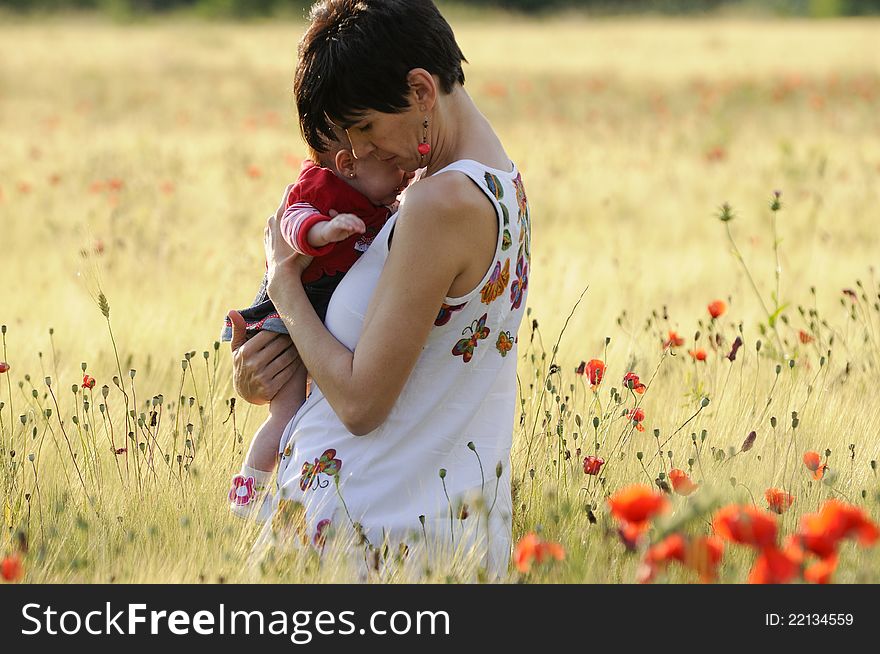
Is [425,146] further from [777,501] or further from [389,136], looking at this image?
[777,501]

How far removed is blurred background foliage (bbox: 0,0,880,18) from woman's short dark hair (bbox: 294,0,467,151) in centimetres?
3335

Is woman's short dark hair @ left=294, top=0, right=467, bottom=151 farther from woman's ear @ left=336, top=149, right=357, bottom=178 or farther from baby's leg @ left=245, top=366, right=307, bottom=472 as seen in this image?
baby's leg @ left=245, top=366, right=307, bottom=472

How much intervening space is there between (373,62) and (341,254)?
1.68 ft

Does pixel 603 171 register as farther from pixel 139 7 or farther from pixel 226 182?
pixel 139 7

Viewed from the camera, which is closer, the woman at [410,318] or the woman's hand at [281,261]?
the woman at [410,318]

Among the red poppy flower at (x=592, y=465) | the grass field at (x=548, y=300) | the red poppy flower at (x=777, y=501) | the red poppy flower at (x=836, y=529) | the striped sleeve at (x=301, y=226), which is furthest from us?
the grass field at (x=548, y=300)

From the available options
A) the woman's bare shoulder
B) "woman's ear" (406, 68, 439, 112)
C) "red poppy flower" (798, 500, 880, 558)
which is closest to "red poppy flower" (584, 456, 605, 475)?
the woman's bare shoulder

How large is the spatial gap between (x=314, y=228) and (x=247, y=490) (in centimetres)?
66

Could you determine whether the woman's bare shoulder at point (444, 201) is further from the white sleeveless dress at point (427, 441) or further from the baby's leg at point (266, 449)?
the baby's leg at point (266, 449)

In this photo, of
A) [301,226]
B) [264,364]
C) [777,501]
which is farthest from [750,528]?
[264,364]

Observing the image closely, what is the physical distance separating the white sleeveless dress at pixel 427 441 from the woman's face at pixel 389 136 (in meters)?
0.16

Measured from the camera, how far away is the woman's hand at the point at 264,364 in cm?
277

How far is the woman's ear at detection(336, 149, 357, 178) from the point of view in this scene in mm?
2590

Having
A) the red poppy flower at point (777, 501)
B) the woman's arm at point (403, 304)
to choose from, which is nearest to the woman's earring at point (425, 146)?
the woman's arm at point (403, 304)
